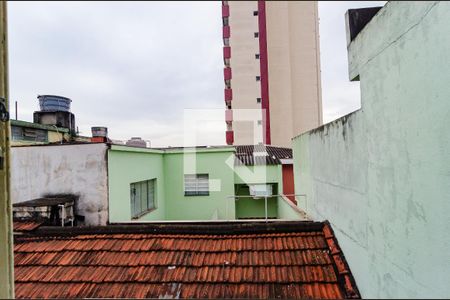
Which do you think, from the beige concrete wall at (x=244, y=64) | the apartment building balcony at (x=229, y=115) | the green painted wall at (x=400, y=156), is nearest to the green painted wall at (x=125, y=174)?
the green painted wall at (x=400, y=156)

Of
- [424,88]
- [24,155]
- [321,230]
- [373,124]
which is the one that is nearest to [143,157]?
[24,155]

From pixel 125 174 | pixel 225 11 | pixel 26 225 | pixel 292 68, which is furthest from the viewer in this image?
pixel 292 68

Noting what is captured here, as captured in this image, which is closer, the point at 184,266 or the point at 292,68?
the point at 184,266

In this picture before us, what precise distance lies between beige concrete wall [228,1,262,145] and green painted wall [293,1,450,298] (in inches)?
849

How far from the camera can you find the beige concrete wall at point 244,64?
2566 cm

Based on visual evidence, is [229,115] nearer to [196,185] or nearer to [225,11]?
[225,11]

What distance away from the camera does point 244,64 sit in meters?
25.9

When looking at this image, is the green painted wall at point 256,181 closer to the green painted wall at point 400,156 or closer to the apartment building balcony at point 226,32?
the green painted wall at point 400,156

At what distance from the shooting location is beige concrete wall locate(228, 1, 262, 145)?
25656 mm

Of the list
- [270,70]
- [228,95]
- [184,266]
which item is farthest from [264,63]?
[184,266]

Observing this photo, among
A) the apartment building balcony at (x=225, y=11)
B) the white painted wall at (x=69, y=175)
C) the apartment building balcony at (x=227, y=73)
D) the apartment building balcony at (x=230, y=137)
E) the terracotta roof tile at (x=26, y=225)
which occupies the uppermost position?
the apartment building balcony at (x=225, y=11)

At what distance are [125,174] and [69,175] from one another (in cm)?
153

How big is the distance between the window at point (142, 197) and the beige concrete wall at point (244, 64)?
50.3 feet

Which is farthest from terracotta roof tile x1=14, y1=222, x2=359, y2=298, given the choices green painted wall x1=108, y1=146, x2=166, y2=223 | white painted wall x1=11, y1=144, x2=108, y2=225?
green painted wall x1=108, y1=146, x2=166, y2=223
